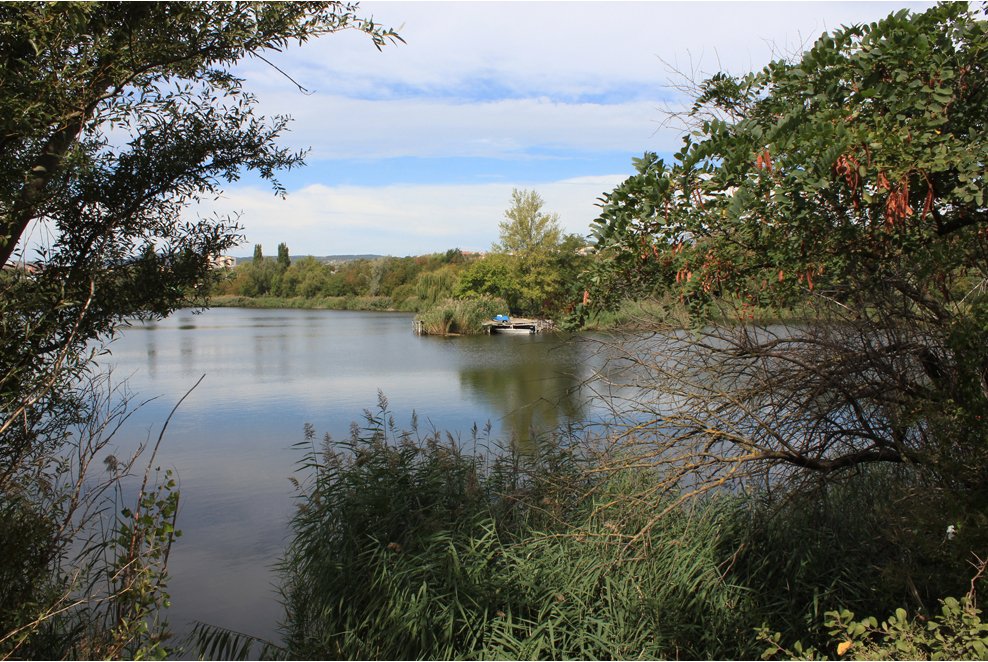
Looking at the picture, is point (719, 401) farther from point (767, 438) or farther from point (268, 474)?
point (268, 474)

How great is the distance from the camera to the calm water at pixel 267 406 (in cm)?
591

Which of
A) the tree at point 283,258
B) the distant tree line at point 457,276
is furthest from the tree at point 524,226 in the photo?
the tree at point 283,258

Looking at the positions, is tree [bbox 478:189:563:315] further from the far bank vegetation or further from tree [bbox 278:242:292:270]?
tree [bbox 278:242:292:270]

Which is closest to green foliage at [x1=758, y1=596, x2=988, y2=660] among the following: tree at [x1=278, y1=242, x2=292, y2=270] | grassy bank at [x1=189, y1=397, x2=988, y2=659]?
grassy bank at [x1=189, y1=397, x2=988, y2=659]

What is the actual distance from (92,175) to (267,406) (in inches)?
348

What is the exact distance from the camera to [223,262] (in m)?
4.65

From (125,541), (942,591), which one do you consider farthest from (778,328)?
(125,541)

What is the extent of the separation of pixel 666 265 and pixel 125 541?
2.55 meters

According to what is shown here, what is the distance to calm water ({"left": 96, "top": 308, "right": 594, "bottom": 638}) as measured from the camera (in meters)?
5.91

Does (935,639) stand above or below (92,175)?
below

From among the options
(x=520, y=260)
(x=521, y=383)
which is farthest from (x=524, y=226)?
(x=521, y=383)

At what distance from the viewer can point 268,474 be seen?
843 cm

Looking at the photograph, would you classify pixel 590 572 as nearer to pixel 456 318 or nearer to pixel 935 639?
pixel 935 639

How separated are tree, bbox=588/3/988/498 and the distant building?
8.58ft
